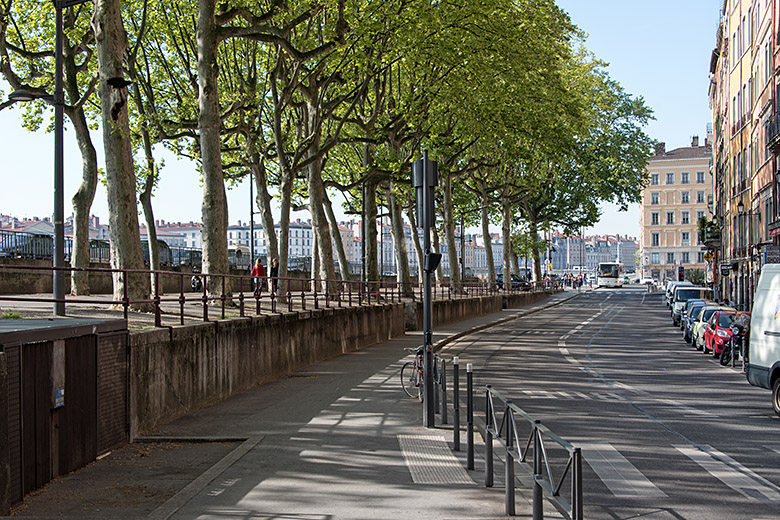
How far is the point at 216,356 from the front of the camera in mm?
15852

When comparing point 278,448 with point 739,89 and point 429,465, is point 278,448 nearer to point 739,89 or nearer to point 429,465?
point 429,465

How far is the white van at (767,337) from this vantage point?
13758 millimetres

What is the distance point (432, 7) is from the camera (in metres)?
29.2

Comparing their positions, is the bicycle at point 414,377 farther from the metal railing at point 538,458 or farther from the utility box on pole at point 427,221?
the metal railing at point 538,458

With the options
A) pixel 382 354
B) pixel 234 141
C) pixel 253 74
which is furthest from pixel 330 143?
pixel 234 141

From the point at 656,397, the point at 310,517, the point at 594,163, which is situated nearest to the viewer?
the point at 310,517

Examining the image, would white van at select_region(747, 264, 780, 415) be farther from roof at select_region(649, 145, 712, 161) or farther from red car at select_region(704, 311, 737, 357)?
roof at select_region(649, 145, 712, 161)

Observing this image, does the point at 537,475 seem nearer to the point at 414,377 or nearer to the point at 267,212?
the point at 414,377

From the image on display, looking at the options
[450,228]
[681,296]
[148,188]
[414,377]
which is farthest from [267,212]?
[681,296]

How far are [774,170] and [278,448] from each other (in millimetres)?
35992

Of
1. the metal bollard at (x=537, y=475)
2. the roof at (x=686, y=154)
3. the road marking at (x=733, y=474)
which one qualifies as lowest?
the road marking at (x=733, y=474)

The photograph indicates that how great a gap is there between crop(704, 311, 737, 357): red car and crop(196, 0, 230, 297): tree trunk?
1281 centimetres

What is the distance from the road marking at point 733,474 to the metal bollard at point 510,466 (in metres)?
2.37

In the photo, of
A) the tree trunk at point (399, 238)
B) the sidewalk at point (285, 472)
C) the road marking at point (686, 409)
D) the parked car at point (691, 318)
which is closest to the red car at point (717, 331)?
the parked car at point (691, 318)
